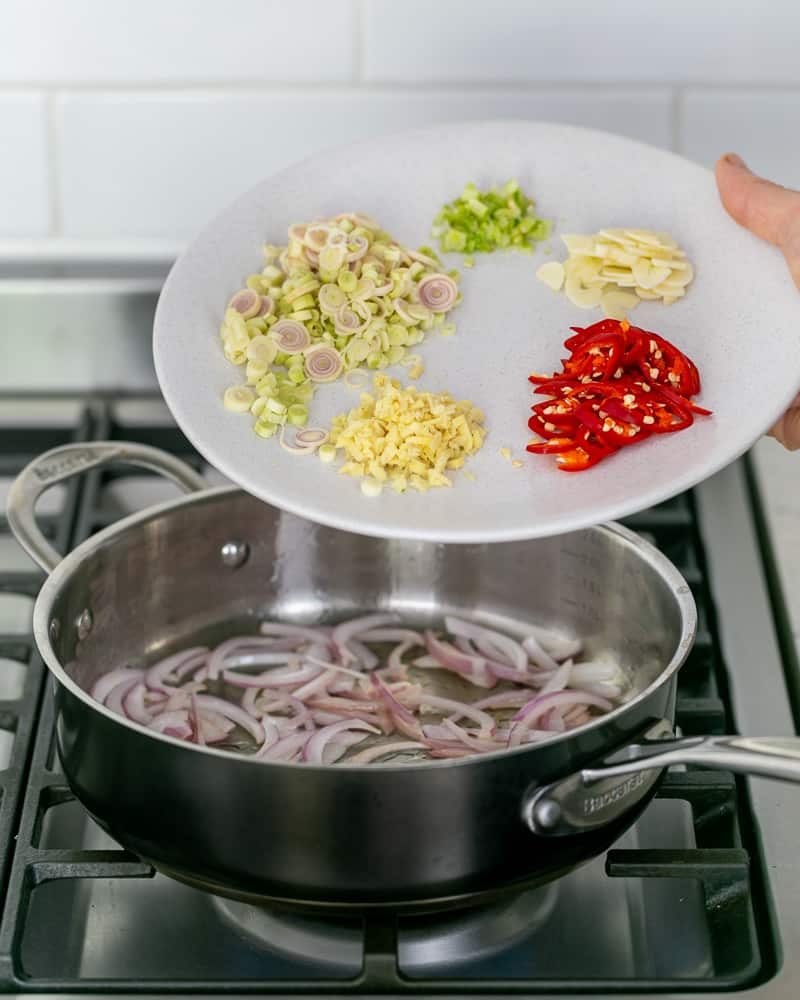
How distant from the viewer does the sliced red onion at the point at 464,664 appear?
1007 millimetres

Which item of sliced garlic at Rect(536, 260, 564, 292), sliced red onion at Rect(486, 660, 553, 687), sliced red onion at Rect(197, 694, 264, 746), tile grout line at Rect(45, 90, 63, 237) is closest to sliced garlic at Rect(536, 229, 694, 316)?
sliced garlic at Rect(536, 260, 564, 292)

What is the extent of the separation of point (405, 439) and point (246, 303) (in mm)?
181

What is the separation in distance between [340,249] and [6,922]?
0.48 metres

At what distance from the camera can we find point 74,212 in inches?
52.5

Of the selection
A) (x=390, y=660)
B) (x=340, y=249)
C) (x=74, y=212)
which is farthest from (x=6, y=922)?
(x=74, y=212)

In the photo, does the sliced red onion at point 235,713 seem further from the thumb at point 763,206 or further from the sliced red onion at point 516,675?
the thumb at point 763,206

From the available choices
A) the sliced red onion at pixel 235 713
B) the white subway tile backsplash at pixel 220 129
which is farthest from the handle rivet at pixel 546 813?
the white subway tile backsplash at pixel 220 129

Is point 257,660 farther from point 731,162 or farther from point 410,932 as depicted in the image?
point 731,162

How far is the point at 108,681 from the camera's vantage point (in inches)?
38.3

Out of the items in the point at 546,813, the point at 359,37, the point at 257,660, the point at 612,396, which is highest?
the point at 359,37

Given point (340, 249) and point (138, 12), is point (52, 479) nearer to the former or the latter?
point (340, 249)

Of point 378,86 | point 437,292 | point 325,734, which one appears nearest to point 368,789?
point 325,734

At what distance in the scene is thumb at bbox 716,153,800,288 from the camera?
37.5 inches

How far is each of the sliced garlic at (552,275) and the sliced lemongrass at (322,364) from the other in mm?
163
